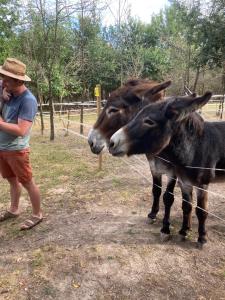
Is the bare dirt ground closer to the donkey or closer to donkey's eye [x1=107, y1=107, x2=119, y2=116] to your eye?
the donkey

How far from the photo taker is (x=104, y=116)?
3.57 m

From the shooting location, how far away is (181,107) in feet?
8.88

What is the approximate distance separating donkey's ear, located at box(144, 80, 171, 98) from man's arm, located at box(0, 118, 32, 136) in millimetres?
1323

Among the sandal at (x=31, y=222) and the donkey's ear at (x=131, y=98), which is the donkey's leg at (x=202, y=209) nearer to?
the donkey's ear at (x=131, y=98)

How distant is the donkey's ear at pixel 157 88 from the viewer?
3.23 metres

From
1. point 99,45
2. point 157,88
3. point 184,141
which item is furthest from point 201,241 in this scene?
point 99,45

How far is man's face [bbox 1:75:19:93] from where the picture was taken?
10.6 ft

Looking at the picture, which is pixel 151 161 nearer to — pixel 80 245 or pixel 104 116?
pixel 104 116

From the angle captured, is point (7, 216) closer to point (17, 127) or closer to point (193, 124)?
point (17, 127)

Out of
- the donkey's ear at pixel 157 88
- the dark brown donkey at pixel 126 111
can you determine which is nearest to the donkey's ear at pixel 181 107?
the donkey's ear at pixel 157 88

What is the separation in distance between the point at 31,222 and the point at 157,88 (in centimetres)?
227

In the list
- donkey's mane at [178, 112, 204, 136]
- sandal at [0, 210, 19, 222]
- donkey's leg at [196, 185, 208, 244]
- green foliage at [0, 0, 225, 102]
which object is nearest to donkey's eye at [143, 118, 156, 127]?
donkey's mane at [178, 112, 204, 136]

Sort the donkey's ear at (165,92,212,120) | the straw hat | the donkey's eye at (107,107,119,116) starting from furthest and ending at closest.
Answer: the donkey's eye at (107,107,119,116) < the straw hat < the donkey's ear at (165,92,212,120)

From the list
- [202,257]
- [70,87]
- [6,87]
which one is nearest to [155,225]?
[202,257]
